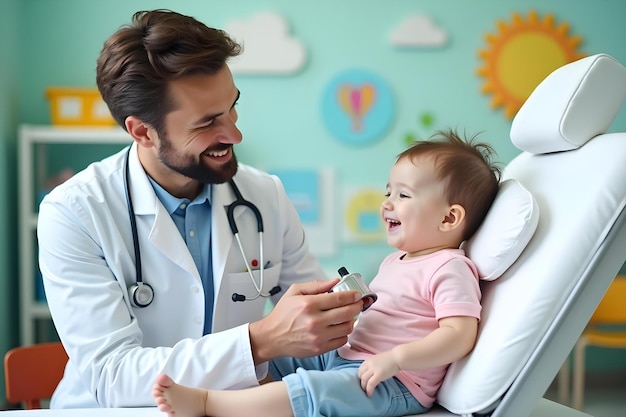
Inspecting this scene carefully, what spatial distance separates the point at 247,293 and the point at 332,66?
7.39 ft

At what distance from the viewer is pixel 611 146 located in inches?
50.4

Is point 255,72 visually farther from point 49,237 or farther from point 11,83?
point 49,237

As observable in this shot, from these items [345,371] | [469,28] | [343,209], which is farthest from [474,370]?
[469,28]

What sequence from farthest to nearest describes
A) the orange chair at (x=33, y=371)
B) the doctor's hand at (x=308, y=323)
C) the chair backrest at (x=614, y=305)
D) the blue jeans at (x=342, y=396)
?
the chair backrest at (x=614, y=305) < the orange chair at (x=33, y=371) < the doctor's hand at (x=308, y=323) < the blue jeans at (x=342, y=396)

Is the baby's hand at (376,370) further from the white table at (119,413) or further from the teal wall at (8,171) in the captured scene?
the teal wall at (8,171)

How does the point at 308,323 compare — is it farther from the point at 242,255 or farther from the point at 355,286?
the point at 242,255

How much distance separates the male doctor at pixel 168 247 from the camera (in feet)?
4.55

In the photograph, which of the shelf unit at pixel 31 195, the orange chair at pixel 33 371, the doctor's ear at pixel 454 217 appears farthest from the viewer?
the shelf unit at pixel 31 195

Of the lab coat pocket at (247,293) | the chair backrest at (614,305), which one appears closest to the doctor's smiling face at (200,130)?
the lab coat pocket at (247,293)

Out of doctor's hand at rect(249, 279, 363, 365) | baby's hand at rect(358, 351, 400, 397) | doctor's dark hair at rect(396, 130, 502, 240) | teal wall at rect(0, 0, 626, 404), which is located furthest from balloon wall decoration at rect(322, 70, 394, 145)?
baby's hand at rect(358, 351, 400, 397)

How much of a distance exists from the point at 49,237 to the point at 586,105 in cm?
109

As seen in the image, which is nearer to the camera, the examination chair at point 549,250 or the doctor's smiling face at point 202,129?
the examination chair at point 549,250

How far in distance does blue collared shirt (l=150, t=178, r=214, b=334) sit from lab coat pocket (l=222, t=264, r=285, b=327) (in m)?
0.05

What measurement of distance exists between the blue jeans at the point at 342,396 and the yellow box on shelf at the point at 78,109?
7.88ft
